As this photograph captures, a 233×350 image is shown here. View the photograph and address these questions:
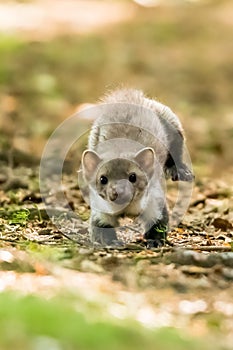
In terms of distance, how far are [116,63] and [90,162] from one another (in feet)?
37.1

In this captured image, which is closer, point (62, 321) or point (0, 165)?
point (62, 321)

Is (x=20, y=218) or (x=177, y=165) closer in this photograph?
(x=20, y=218)

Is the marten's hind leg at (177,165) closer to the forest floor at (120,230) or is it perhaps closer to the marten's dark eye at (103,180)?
the forest floor at (120,230)

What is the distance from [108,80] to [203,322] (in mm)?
11321

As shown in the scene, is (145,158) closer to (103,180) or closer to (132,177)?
(132,177)

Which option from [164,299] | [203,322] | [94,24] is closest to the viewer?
[203,322]

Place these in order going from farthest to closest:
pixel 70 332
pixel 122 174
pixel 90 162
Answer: pixel 90 162 → pixel 122 174 → pixel 70 332

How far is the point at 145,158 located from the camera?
7484mm

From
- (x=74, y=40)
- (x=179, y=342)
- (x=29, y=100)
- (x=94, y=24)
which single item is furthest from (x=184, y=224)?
(x=94, y=24)

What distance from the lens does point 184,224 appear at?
337 inches

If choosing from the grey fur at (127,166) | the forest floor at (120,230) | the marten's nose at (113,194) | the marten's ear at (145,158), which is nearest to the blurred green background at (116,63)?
the forest floor at (120,230)

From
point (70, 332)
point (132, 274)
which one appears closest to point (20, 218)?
point (132, 274)

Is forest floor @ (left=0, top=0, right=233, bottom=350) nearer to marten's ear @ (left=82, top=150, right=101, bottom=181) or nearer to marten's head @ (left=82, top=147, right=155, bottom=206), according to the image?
marten's head @ (left=82, top=147, right=155, bottom=206)

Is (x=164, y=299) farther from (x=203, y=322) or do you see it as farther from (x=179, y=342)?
(x=179, y=342)
